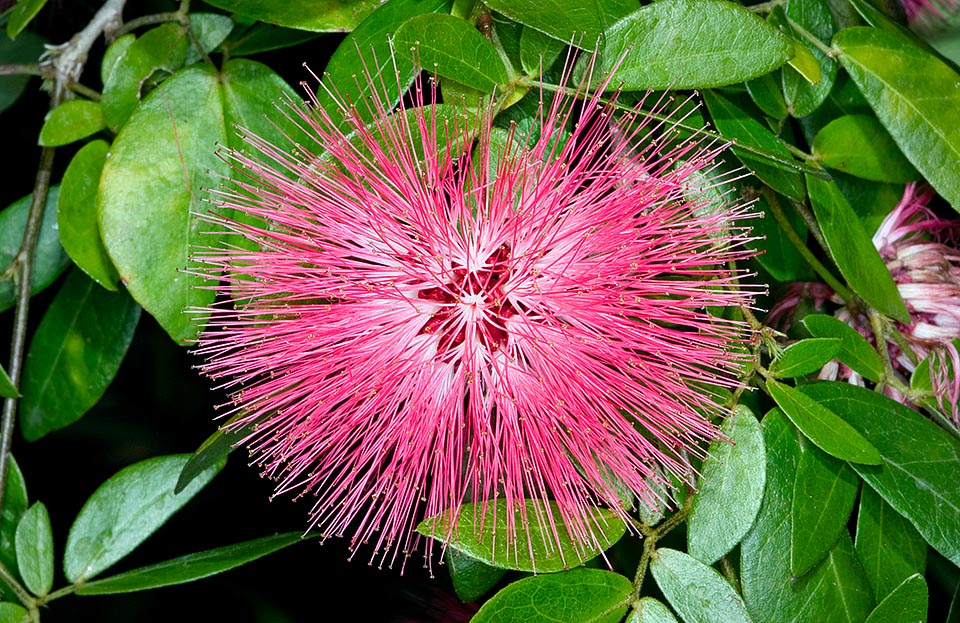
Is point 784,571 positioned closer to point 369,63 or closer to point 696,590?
point 696,590

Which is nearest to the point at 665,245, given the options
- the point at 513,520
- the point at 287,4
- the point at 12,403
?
the point at 513,520

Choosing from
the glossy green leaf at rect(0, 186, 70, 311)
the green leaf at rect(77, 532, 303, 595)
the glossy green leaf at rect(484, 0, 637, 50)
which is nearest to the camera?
the glossy green leaf at rect(484, 0, 637, 50)

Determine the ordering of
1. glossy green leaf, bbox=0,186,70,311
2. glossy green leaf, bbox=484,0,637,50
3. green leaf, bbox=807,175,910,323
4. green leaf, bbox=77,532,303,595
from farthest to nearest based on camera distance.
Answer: glossy green leaf, bbox=0,186,70,311
green leaf, bbox=77,532,303,595
green leaf, bbox=807,175,910,323
glossy green leaf, bbox=484,0,637,50

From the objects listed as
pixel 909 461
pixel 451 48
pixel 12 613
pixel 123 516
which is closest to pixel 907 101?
pixel 909 461

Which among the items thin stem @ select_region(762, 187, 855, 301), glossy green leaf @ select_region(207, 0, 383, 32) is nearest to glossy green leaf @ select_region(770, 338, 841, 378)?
thin stem @ select_region(762, 187, 855, 301)

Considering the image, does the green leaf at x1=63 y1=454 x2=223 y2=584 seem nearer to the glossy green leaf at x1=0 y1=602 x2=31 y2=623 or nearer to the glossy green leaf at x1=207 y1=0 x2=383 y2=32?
the glossy green leaf at x1=0 y1=602 x2=31 y2=623

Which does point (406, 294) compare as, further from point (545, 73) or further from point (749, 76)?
point (749, 76)

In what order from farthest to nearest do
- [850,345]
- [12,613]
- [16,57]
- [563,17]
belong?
[16,57] → [12,613] → [850,345] → [563,17]

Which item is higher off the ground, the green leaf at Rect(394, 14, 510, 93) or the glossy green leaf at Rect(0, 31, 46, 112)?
the glossy green leaf at Rect(0, 31, 46, 112)
